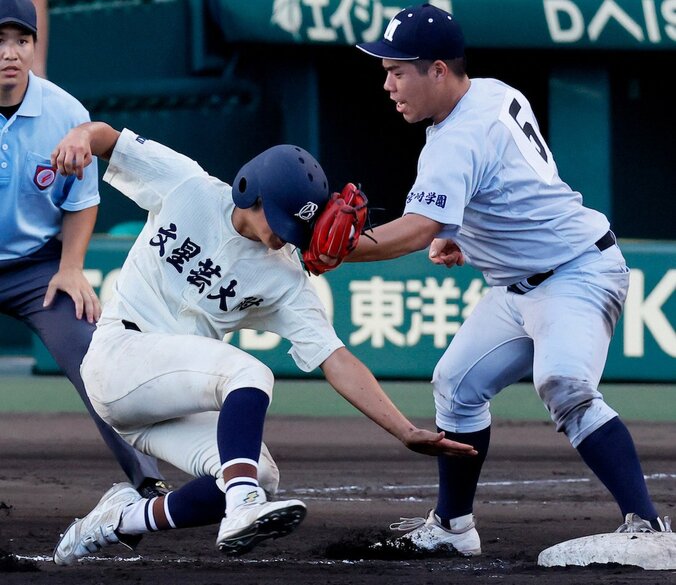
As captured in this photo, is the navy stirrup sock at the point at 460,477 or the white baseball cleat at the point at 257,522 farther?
the navy stirrup sock at the point at 460,477

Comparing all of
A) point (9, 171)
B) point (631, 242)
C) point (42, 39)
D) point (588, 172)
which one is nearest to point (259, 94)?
point (588, 172)

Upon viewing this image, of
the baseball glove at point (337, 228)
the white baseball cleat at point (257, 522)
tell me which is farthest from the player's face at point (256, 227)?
the white baseball cleat at point (257, 522)

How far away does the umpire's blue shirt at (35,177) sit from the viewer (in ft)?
18.1

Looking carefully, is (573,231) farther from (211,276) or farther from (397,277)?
(397,277)

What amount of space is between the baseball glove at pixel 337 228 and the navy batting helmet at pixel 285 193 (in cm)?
4

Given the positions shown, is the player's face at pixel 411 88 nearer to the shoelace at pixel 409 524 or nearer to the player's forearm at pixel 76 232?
the player's forearm at pixel 76 232

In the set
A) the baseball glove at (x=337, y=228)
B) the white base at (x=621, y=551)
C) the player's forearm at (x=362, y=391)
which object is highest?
the baseball glove at (x=337, y=228)

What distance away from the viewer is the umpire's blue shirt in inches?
217

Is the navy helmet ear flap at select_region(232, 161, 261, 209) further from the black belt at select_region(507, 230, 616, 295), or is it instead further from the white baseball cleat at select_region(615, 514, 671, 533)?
the white baseball cleat at select_region(615, 514, 671, 533)

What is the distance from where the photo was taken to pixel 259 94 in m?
11.6

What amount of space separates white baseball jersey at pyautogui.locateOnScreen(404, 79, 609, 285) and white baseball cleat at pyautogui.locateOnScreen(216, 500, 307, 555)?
1142mm

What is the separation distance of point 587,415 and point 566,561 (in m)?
0.48

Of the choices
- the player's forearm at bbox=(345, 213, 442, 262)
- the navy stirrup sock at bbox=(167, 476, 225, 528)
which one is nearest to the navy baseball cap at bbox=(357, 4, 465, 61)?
the player's forearm at bbox=(345, 213, 442, 262)

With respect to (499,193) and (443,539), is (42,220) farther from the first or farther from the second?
(443,539)
